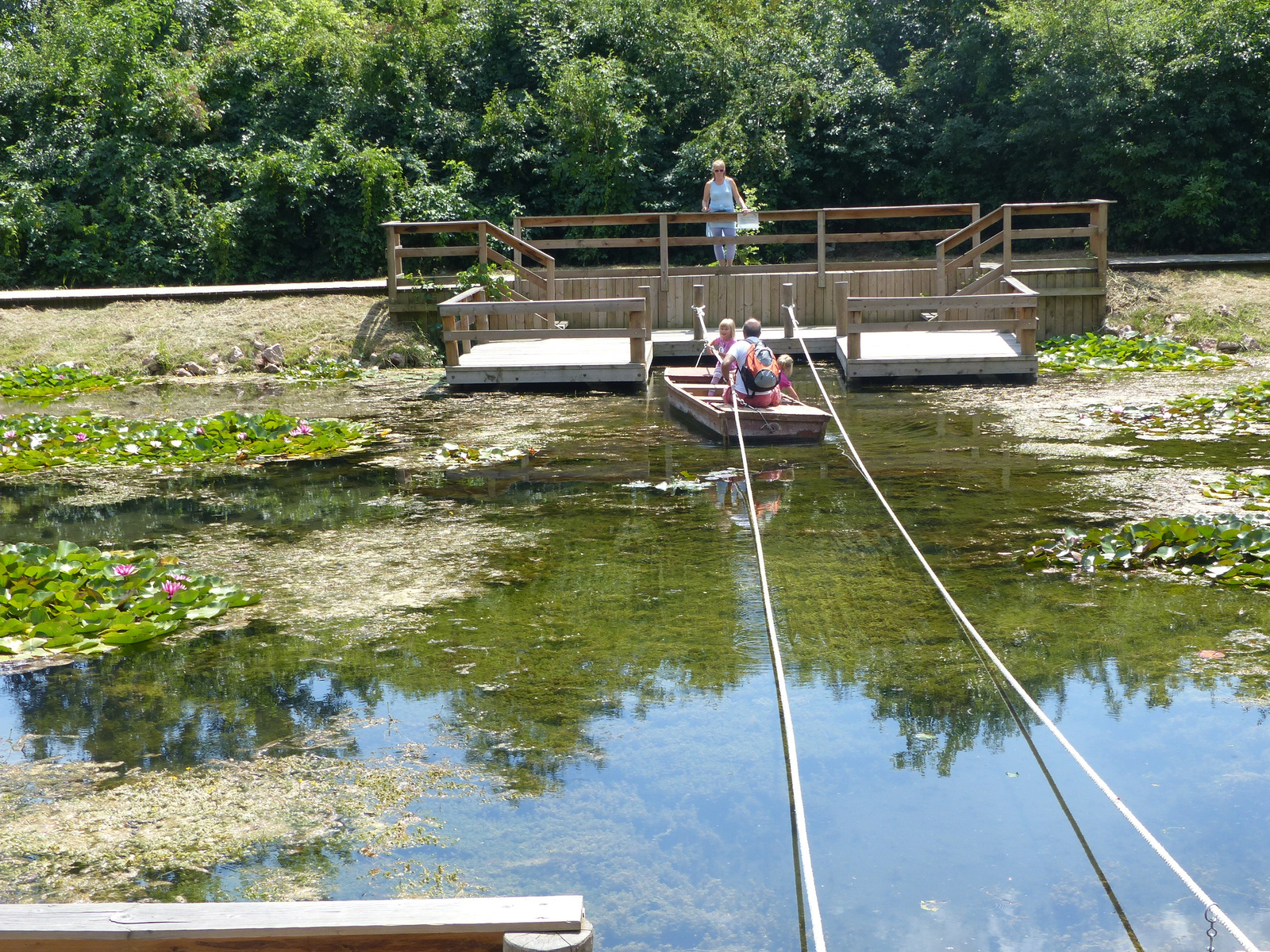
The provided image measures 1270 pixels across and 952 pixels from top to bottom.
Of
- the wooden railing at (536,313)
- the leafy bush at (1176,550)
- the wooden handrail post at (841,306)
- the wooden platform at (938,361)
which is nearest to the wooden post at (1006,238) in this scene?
the wooden platform at (938,361)

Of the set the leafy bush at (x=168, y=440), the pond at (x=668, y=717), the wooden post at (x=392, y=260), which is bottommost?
the pond at (x=668, y=717)

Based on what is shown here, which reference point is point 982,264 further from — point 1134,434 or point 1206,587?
point 1206,587

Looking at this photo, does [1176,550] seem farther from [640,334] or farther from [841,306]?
[841,306]

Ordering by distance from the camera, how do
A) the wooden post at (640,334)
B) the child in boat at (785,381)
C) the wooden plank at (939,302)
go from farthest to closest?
the wooden post at (640,334) → the wooden plank at (939,302) → the child in boat at (785,381)

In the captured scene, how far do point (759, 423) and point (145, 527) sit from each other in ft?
16.1

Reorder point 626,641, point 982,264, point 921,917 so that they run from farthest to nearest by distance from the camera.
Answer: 1. point 982,264
2. point 626,641
3. point 921,917

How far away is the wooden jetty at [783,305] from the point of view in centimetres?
1326

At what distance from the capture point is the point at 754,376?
10055 millimetres

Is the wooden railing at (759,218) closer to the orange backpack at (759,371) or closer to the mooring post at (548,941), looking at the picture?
the orange backpack at (759,371)

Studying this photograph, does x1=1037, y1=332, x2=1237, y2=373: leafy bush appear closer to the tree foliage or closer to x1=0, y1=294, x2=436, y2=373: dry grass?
the tree foliage

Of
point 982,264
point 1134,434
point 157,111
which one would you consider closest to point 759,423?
point 1134,434

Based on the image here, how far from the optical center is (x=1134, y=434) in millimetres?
9781

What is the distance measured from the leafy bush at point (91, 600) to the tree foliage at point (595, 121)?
46.8 ft

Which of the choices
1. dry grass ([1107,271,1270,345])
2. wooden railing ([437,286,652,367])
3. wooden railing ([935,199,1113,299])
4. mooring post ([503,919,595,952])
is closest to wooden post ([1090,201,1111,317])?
wooden railing ([935,199,1113,299])
